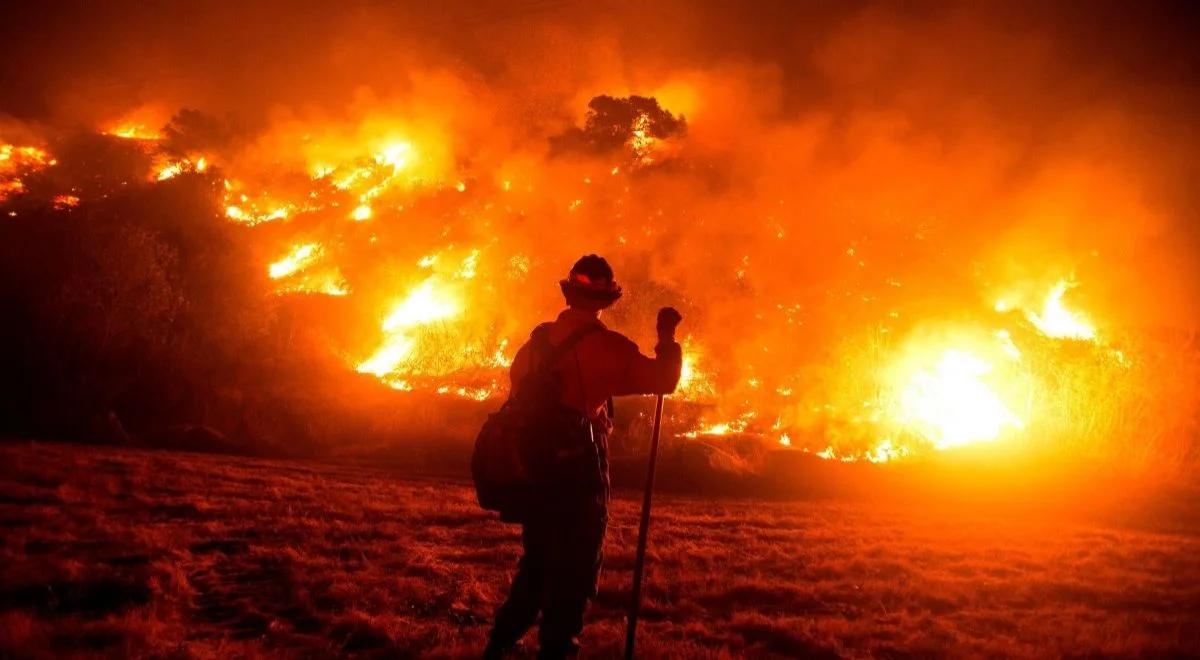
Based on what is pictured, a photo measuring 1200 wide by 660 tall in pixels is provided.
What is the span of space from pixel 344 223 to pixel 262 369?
899cm

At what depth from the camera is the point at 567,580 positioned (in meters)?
3.51

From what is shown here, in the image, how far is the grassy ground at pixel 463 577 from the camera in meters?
5.29

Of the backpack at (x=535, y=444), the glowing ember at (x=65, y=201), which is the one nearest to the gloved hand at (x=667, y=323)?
the backpack at (x=535, y=444)

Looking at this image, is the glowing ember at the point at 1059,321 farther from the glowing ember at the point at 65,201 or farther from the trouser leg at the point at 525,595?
the glowing ember at the point at 65,201

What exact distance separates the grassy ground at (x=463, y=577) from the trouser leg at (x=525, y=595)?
1244 millimetres

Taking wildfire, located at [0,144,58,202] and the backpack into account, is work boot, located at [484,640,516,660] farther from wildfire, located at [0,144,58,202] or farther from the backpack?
wildfire, located at [0,144,58,202]

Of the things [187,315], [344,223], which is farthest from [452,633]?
[344,223]

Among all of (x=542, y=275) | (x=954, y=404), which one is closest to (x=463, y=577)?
(x=954, y=404)

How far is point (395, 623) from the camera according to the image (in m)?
5.43

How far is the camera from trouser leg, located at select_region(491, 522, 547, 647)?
3713mm

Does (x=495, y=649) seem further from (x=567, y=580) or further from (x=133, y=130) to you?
(x=133, y=130)

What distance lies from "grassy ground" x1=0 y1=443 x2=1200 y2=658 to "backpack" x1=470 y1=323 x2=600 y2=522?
1969 millimetres

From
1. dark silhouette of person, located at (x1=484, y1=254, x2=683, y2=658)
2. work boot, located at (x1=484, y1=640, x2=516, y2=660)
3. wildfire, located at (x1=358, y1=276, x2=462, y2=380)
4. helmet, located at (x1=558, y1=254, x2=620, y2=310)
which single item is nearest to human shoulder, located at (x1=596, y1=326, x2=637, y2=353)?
dark silhouette of person, located at (x1=484, y1=254, x2=683, y2=658)

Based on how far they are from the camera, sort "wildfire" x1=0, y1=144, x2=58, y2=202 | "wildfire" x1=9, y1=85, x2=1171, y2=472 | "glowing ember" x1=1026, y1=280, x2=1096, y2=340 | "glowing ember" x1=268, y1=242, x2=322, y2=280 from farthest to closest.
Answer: "wildfire" x1=0, y1=144, x2=58, y2=202, "glowing ember" x1=268, y1=242, x2=322, y2=280, "glowing ember" x1=1026, y1=280, x2=1096, y2=340, "wildfire" x1=9, y1=85, x2=1171, y2=472
